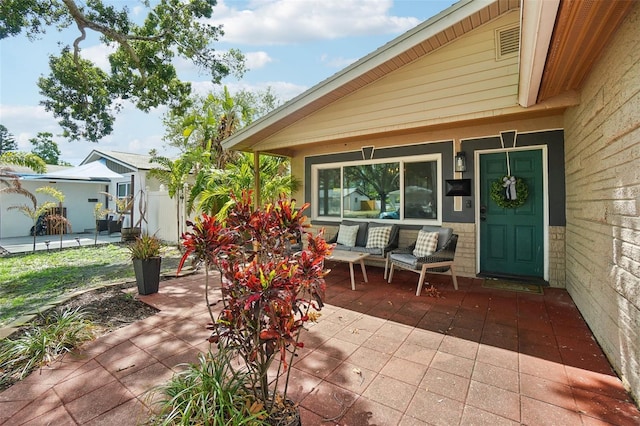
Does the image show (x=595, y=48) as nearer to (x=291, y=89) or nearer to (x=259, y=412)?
(x=259, y=412)

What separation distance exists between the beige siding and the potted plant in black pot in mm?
3472

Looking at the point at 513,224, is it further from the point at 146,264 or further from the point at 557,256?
the point at 146,264

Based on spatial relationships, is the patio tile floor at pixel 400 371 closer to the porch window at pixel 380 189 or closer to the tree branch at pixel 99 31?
the porch window at pixel 380 189

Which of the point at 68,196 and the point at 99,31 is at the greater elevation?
the point at 99,31

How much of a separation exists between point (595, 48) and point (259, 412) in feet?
12.6

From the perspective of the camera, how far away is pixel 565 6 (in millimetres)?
1933

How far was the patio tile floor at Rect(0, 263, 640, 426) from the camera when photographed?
1.93 m

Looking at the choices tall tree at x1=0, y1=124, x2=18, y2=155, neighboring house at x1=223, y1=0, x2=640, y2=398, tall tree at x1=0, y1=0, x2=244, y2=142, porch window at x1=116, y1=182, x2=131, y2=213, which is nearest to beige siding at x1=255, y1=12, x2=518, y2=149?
neighboring house at x1=223, y1=0, x2=640, y2=398

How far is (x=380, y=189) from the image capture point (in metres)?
6.24

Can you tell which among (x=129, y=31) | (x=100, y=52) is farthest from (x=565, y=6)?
(x=100, y=52)

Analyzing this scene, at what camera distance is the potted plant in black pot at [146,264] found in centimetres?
427

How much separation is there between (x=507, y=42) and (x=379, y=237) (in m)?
3.43

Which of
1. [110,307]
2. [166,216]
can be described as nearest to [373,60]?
[110,307]

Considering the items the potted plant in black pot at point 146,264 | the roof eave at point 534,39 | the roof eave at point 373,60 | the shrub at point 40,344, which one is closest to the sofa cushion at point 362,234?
the roof eave at point 373,60
